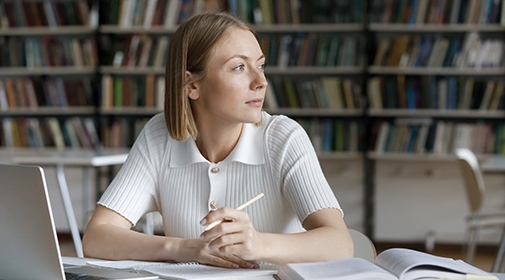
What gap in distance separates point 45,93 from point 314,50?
1.99 m

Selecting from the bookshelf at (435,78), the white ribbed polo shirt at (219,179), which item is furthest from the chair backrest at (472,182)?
the white ribbed polo shirt at (219,179)

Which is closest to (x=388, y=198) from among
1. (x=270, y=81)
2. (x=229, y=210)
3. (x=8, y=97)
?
(x=270, y=81)

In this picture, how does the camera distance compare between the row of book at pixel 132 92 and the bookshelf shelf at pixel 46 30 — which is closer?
the row of book at pixel 132 92

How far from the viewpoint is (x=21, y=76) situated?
644 cm

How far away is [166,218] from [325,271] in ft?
2.28

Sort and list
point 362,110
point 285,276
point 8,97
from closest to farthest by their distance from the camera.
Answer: point 285,276 → point 362,110 → point 8,97

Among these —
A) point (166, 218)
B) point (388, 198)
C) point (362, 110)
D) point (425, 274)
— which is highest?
point (425, 274)

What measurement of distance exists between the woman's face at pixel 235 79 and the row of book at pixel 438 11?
12.6 feet

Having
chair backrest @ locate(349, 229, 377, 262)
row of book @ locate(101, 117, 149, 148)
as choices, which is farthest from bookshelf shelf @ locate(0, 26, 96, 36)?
chair backrest @ locate(349, 229, 377, 262)

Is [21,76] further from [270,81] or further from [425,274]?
[425,274]

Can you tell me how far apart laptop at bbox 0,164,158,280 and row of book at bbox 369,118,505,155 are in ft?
14.7

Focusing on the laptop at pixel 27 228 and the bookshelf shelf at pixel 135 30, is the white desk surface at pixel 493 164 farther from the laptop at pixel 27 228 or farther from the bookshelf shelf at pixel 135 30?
the laptop at pixel 27 228

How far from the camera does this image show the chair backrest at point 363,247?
5.98ft

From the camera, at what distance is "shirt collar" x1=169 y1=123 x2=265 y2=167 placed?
6.35 ft
